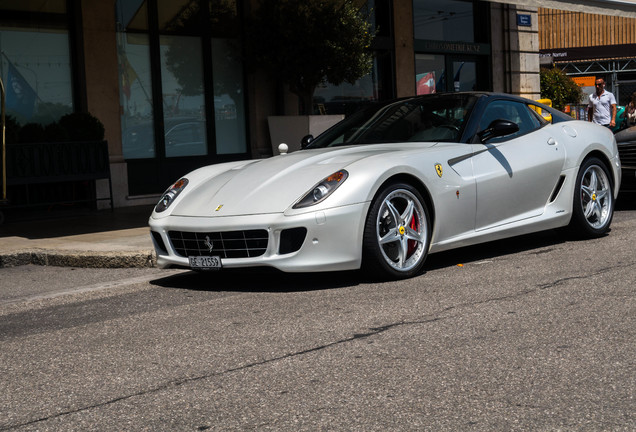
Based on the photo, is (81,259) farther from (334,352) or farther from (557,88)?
(557,88)

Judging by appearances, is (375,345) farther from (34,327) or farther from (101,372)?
(34,327)

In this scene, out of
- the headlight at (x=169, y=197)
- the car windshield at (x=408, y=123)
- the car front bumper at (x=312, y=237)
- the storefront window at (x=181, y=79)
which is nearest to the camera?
the car front bumper at (x=312, y=237)

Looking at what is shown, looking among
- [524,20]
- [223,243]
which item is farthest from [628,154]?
[524,20]

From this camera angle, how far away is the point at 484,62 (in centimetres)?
1962

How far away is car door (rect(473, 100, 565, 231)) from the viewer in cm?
667

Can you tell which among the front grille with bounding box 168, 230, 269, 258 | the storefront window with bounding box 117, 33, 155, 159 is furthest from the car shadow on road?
the storefront window with bounding box 117, 33, 155, 159

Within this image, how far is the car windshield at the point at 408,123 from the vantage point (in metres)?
6.89

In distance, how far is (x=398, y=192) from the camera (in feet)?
19.8

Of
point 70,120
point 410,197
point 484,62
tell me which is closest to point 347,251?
point 410,197

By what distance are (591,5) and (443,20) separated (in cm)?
386

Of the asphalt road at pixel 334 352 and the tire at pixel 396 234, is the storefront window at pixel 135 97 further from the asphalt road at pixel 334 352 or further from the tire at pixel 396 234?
the tire at pixel 396 234

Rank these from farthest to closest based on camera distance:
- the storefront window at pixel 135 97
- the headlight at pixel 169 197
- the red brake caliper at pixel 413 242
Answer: the storefront window at pixel 135 97 → the headlight at pixel 169 197 → the red brake caliper at pixel 413 242

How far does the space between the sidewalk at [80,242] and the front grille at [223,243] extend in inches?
60.7

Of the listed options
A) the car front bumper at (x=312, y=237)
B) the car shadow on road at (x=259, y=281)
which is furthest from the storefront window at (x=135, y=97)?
the car front bumper at (x=312, y=237)
